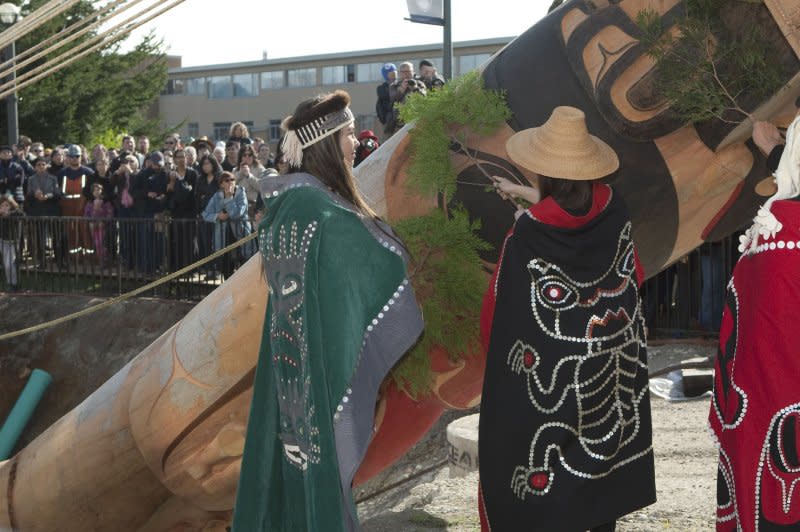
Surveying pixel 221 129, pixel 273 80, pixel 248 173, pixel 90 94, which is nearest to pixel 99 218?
pixel 248 173

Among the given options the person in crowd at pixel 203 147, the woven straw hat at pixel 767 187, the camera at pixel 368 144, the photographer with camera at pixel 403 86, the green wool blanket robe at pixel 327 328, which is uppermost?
the photographer with camera at pixel 403 86

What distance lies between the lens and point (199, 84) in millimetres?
43594

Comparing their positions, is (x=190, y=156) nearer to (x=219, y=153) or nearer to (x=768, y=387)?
(x=219, y=153)

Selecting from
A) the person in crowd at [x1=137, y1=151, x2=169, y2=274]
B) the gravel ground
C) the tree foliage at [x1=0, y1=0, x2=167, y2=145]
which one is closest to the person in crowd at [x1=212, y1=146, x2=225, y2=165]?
the person in crowd at [x1=137, y1=151, x2=169, y2=274]

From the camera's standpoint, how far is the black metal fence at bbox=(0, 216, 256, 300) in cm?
1123

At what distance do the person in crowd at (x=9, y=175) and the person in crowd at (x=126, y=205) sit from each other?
1.96 m

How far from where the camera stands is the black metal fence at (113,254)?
11.2m

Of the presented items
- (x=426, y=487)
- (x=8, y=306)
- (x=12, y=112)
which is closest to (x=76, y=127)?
(x=12, y=112)

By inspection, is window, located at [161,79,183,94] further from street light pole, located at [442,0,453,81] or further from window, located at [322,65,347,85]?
street light pole, located at [442,0,453,81]

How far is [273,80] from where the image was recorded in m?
40.8

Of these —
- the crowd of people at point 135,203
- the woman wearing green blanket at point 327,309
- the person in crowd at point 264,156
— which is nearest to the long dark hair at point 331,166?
the woman wearing green blanket at point 327,309

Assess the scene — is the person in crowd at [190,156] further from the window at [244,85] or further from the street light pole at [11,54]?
the window at [244,85]

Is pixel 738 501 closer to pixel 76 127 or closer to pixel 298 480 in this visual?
pixel 298 480

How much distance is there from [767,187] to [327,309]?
1967mm
